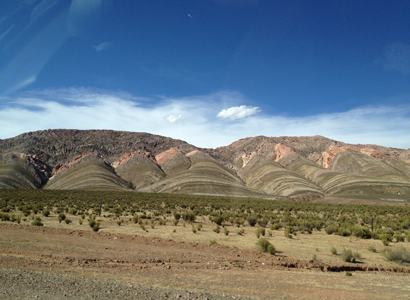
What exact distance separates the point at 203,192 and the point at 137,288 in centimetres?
8138

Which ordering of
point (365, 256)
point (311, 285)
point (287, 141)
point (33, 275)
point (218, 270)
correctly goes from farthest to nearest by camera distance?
point (287, 141) < point (365, 256) < point (218, 270) < point (311, 285) < point (33, 275)

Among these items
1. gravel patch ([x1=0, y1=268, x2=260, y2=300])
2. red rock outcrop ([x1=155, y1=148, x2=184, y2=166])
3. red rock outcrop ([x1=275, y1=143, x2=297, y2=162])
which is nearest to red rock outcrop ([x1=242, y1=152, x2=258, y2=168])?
red rock outcrop ([x1=275, y1=143, x2=297, y2=162])

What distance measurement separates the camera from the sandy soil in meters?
11.1

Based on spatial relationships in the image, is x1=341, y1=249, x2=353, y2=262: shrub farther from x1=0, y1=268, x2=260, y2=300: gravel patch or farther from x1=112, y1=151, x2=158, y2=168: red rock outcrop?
x1=112, y1=151, x2=158, y2=168: red rock outcrop

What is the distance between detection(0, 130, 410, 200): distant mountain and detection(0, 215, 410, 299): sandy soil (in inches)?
2687

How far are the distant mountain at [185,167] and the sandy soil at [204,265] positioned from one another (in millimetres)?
68245

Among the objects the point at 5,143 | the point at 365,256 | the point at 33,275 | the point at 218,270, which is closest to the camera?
the point at 33,275

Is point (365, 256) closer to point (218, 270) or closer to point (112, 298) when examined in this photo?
point (218, 270)

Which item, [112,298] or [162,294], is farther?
[162,294]

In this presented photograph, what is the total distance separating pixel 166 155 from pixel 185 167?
17104mm

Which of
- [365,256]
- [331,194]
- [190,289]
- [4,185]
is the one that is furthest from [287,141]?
[190,289]

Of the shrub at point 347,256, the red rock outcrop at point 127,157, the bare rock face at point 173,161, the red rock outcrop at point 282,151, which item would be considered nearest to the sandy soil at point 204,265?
the shrub at point 347,256

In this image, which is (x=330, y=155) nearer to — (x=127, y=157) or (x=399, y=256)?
(x=127, y=157)

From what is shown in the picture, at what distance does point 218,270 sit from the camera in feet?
45.3
